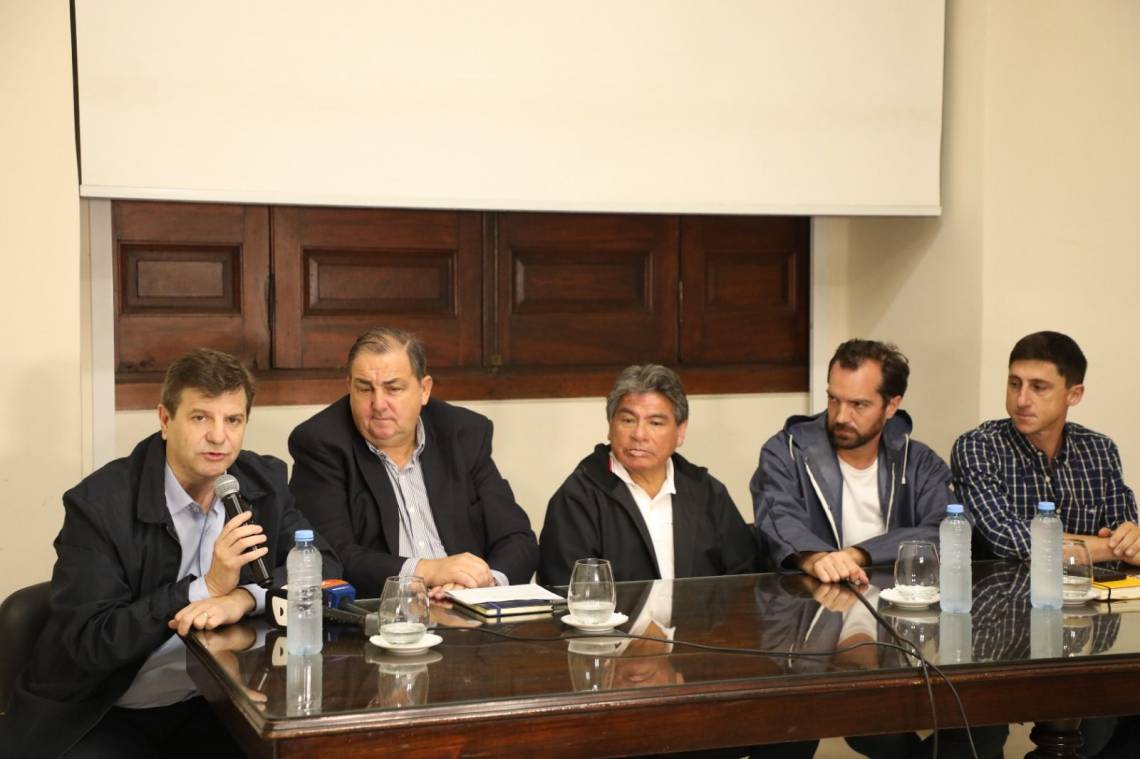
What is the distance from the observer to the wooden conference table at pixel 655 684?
2020mm

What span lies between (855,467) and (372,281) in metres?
1.66

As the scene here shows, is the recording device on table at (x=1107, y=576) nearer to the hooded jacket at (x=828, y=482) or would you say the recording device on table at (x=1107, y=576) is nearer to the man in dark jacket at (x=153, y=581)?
the hooded jacket at (x=828, y=482)

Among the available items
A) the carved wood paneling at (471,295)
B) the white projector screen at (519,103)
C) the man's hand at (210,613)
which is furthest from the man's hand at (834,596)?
the carved wood paneling at (471,295)

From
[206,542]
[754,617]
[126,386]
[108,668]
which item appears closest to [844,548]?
[754,617]

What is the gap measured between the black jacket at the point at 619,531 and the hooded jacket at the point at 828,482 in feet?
0.46

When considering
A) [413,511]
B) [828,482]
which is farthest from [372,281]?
[828,482]

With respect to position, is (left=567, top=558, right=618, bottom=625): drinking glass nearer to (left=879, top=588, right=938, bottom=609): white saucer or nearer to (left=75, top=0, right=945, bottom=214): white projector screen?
(left=879, top=588, right=938, bottom=609): white saucer

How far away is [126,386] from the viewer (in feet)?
12.9

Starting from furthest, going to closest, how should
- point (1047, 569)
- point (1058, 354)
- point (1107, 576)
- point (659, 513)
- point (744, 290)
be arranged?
1. point (744, 290)
2. point (1058, 354)
3. point (659, 513)
4. point (1107, 576)
5. point (1047, 569)

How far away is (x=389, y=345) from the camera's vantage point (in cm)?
330

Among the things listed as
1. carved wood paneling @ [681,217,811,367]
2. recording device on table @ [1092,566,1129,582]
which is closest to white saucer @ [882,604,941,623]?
recording device on table @ [1092,566,1129,582]

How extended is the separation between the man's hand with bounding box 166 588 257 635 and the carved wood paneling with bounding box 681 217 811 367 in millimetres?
2324

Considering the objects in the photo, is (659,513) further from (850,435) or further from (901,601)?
(901,601)

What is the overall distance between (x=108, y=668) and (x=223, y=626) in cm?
23
